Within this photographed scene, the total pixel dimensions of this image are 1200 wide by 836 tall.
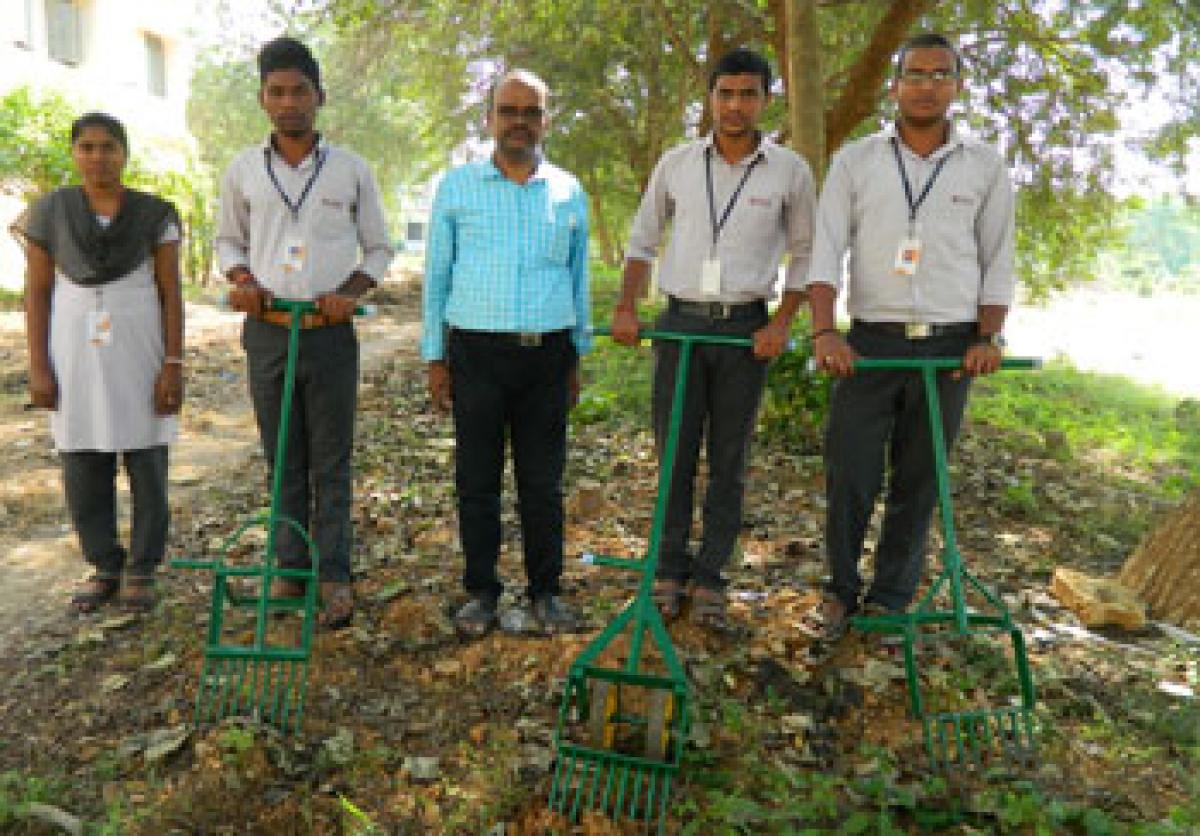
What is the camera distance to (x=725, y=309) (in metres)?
3.64

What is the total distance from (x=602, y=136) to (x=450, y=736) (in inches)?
586

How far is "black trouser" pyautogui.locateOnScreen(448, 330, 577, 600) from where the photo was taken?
143 inches

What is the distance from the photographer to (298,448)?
12.7ft

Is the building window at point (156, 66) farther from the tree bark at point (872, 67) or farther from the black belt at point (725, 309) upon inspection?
the black belt at point (725, 309)

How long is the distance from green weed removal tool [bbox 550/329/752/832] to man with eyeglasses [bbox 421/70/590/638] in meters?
0.53

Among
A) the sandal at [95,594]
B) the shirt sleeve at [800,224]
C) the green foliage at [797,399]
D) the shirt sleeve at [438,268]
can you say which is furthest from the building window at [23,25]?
the shirt sleeve at [800,224]

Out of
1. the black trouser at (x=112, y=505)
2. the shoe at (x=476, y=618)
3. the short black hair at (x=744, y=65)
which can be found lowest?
the shoe at (x=476, y=618)

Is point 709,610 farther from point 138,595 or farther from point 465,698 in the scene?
point 138,595

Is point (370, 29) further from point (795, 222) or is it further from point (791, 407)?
point (795, 222)

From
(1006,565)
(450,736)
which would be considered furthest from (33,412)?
(1006,565)

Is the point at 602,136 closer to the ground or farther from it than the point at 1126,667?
farther from it

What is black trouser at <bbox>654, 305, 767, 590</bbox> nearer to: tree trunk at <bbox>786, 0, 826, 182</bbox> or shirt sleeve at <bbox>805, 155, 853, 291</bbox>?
shirt sleeve at <bbox>805, 155, 853, 291</bbox>

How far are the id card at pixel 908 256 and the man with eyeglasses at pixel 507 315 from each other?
1.28m

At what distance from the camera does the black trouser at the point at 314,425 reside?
12.2 ft
